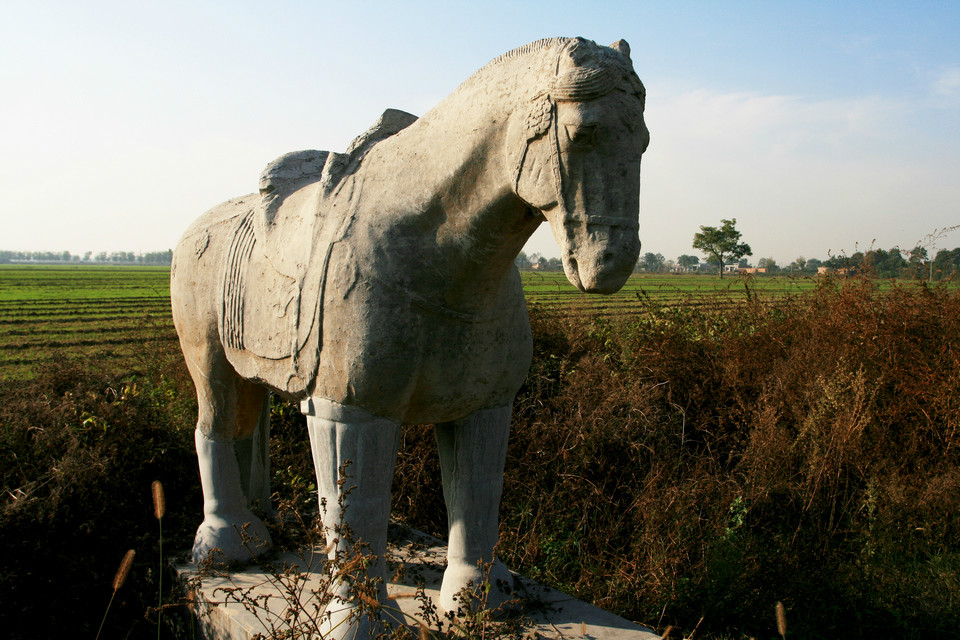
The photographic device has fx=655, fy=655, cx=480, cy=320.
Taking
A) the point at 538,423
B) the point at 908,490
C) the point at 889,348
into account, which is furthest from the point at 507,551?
the point at 889,348

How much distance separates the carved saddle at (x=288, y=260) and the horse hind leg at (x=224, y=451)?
360 mm

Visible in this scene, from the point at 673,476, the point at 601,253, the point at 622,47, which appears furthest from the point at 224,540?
the point at 673,476

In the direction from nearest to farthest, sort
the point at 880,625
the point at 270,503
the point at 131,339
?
the point at 880,625
the point at 270,503
the point at 131,339

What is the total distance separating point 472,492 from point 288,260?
1067 mm

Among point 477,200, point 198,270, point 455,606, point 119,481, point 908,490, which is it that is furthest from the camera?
point 908,490

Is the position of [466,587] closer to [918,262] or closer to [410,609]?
[410,609]

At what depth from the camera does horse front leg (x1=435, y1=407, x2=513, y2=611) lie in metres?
2.40

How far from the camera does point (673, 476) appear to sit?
4.52 metres

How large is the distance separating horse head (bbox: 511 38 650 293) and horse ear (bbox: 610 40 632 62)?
0.16 ft

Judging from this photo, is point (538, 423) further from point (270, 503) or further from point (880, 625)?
point (880, 625)

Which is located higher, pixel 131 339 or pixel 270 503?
pixel 131 339

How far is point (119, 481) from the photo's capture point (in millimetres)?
3803

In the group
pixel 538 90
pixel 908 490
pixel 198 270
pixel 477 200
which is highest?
pixel 538 90

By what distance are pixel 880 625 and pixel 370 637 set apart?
2.64m
